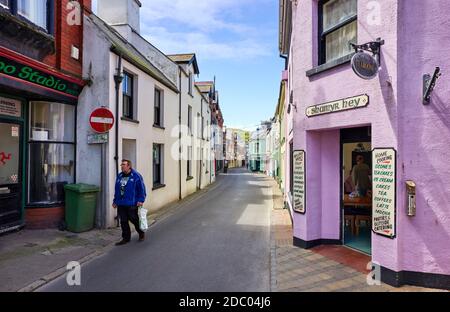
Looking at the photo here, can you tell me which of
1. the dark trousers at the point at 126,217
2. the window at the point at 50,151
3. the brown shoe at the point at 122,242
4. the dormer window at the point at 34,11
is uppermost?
the dormer window at the point at 34,11

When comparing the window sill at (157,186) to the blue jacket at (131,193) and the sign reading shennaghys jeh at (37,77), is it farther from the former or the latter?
the blue jacket at (131,193)

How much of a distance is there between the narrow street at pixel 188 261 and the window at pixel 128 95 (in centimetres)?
366

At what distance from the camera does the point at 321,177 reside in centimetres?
735

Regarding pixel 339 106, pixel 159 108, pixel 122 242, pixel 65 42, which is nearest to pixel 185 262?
pixel 122 242

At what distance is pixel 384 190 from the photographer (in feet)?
17.5

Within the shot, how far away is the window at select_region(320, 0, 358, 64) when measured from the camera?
6471 millimetres

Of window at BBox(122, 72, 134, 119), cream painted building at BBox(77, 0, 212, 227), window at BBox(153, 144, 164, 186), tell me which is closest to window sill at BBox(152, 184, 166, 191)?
cream painted building at BBox(77, 0, 212, 227)

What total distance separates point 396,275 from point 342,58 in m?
3.77

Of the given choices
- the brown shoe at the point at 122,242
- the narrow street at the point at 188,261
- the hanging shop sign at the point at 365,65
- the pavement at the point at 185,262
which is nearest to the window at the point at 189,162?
the narrow street at the point at 188,261

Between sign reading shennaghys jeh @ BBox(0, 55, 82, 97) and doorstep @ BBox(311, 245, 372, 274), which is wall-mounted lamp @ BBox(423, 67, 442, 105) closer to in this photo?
doorstep @ BBox(311, 245, 372, 274)

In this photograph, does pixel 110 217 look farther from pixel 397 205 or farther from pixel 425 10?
pixel 425 10

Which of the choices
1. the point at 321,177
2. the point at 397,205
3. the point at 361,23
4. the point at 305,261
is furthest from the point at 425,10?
the point at 305,261

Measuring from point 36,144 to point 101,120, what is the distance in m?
1.85

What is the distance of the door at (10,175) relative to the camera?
7918 mm
